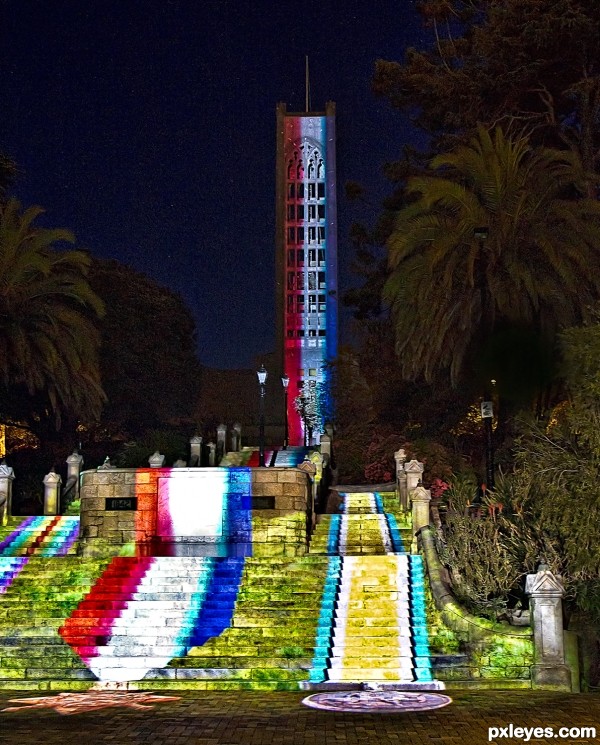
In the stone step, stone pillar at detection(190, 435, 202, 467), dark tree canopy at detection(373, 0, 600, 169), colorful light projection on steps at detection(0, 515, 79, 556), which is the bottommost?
the stone step

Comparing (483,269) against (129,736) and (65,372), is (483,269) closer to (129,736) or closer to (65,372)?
(65,372)

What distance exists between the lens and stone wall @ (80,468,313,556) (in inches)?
875

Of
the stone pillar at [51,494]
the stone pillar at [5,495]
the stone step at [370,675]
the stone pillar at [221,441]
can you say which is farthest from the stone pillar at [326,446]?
the stone step at [370,675]

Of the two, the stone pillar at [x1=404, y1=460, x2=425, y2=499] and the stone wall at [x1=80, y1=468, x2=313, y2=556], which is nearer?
the stone wall at [x1=80, y1=468, x2=313, y2=556]

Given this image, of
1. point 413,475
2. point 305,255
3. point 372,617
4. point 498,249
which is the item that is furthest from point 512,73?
point 305,255

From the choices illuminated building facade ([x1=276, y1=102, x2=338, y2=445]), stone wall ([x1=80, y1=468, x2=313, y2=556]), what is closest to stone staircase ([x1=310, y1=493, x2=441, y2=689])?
stone wall ([x1=80, y1=468, x2=313, y2=556])

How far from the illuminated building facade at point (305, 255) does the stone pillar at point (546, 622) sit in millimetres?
63812

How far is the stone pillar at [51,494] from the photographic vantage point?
88.8 feet

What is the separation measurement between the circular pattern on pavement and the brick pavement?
9.9 inches

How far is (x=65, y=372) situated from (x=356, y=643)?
23.6 meters

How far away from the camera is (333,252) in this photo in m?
80.4

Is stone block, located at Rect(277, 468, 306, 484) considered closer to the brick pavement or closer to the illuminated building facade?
the brick pavement

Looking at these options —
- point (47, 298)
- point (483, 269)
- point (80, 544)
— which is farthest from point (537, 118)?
point (80, 544)

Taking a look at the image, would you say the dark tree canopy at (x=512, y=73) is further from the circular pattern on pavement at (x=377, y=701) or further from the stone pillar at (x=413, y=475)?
the circular pattern on pavement at (x=377, y=701)
